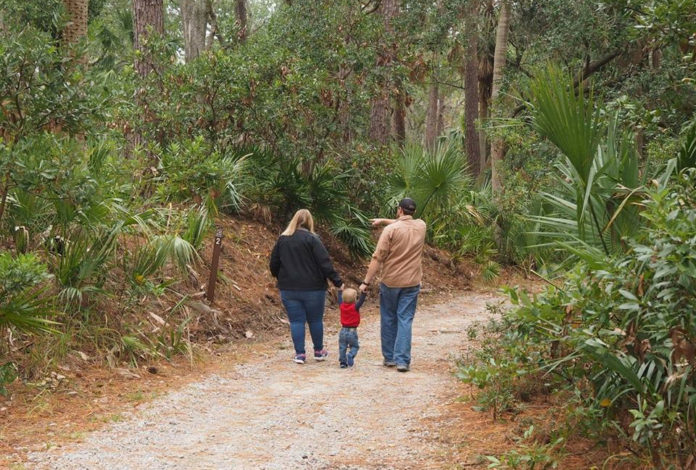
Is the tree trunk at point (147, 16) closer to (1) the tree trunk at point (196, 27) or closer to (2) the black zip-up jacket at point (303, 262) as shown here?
(2) the black zip-up jacket at point (303, 262)

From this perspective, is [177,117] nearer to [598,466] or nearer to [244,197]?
[244,197]

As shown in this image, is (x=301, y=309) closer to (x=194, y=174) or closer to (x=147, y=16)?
(x=194, y=174)

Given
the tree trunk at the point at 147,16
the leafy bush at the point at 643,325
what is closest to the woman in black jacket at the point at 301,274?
the leafy bush at the point at 643,325

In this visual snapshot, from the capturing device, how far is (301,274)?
9766 millimetres

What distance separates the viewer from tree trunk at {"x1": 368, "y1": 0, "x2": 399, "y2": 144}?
1608 centimetres

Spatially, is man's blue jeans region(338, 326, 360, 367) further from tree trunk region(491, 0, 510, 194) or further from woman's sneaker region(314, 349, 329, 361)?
tree trunk region(491, 0, 510, 194)

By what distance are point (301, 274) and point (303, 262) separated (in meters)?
0.14

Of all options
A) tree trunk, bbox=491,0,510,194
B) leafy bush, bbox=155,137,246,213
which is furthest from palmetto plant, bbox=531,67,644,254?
tree trunk, bbox=491,0,510,194

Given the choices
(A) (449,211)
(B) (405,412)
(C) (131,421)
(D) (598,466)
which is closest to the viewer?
(D) (598,466)

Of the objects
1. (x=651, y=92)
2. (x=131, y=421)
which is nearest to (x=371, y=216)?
(x=651, y=92)

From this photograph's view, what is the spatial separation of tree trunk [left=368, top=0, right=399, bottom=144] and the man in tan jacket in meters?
6.89

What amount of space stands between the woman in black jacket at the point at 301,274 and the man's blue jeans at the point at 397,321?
615 millimetres

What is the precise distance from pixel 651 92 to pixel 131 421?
524 inches

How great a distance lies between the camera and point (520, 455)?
567 centimetres
